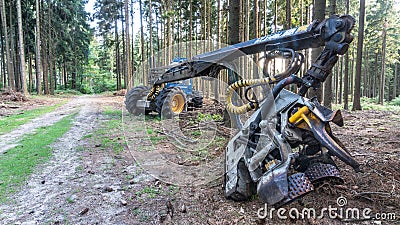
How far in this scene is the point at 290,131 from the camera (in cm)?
276

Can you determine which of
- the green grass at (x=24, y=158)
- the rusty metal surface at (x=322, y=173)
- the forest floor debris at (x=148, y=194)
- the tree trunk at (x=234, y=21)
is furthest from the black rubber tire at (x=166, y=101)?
the rusty metal surface at (x=322, y=173)

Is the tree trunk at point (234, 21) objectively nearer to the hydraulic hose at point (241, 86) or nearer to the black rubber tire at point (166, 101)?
the black rubber tire at point (166, 101)

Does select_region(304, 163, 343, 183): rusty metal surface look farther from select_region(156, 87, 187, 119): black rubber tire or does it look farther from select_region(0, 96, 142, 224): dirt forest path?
select_region(156, 87, 187, 119): black rubber tire

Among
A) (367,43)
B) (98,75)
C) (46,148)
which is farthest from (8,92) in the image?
(367,43)

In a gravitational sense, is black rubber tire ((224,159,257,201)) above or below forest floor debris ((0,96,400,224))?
above

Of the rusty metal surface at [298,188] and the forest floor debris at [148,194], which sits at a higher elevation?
the rusty metal surface at [298,188]

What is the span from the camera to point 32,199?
11.5ft

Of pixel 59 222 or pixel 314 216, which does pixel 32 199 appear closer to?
pixel 59 222

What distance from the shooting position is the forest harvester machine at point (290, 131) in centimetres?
249

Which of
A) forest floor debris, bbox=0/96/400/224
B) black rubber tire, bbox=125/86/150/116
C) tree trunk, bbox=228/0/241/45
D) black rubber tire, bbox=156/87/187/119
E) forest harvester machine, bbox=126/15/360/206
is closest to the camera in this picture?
forest harvester machine, bbox=126/15/360/206

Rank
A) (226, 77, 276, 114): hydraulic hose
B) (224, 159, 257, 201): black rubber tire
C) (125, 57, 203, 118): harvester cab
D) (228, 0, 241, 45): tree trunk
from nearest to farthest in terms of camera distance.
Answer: (224, 159, 257, 201): black rubber tire < (226, 77, 276, 114): hydraulic hose < (228, 0, 241, 45): tree trunk < (125, 57, 203, 118): harvester cab

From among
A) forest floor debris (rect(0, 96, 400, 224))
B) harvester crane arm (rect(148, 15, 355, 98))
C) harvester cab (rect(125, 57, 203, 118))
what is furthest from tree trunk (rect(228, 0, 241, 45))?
forest floor debris (rect(0, 96, 400, 224))

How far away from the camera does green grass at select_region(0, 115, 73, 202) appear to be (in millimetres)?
3957

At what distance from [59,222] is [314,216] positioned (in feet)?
9.46
